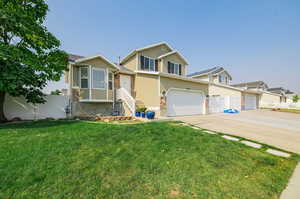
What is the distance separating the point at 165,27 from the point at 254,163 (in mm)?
14093

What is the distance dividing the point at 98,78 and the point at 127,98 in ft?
8.96

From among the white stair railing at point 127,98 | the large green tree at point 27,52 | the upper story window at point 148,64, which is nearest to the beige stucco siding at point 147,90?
the white stair railing at point 127,98

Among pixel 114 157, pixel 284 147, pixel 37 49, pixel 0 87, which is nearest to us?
pixel 114 157

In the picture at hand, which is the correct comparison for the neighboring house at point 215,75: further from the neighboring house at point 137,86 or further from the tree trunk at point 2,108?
the tree trunk at point 2,108

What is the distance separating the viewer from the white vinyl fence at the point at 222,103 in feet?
52.8

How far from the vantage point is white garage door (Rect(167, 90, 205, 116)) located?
11793mm

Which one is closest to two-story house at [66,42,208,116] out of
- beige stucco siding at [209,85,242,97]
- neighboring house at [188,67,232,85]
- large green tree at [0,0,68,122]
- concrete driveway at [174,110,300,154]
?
large green tree at [0,0,68,122]

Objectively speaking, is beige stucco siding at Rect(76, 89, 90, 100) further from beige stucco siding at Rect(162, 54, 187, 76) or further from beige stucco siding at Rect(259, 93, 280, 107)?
beige stucco siding at Rect(259, 93, 280, 107)

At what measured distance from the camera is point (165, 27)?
13844 mm

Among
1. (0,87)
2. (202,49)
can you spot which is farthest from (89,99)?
(202,49)

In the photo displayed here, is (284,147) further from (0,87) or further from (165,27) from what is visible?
(165,27)

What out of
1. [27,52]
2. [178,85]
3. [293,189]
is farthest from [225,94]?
[27,52]

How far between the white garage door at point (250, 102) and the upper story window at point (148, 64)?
1741 centimetres

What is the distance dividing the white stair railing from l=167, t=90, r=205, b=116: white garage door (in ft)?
11.9
